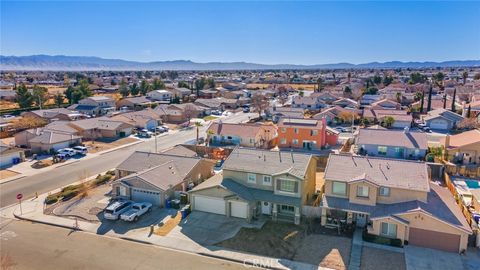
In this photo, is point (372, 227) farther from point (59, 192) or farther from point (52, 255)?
point (59, 192)

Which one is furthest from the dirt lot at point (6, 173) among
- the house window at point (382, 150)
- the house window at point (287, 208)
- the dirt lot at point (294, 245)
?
the house window at point (382, 150)

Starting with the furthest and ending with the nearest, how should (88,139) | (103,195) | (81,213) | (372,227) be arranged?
(88,139) → (103,195) → (81,213) → (372,227)

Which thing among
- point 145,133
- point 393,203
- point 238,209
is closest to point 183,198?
point 238,209

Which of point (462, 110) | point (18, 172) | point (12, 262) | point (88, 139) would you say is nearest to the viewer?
point (12, 262)

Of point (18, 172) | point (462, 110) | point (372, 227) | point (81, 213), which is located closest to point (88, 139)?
point (18, 172)

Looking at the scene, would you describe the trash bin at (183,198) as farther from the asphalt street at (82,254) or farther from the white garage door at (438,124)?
the white garage door at (438,124)

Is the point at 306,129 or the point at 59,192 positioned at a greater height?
the point at 306,129

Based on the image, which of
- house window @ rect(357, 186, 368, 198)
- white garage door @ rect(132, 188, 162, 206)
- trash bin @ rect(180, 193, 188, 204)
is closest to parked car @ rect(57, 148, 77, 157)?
white garage door @ rect(132, 188, 162, 206)
